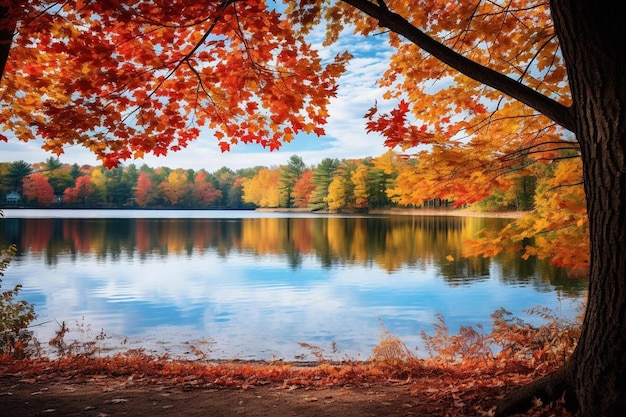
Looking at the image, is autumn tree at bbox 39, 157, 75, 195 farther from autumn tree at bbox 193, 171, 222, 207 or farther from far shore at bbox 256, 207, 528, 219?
far shore at bbox 256, 207, 528, 219

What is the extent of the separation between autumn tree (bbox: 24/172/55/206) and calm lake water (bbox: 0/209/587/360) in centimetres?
8203

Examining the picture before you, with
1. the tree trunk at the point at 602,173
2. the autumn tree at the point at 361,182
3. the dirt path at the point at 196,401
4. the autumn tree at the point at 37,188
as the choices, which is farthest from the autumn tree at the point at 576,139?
the autumn tree at the point at 37,188

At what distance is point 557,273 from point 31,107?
1972cm

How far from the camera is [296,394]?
481cm

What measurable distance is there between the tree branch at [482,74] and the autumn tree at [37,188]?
11482 centimetres

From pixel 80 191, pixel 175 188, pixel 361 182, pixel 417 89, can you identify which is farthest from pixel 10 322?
pixel 175 188

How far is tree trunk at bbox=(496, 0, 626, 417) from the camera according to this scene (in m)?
2.76

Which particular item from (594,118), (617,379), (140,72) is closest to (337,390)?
(617,379)

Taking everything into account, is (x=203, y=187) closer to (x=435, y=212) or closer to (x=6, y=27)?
(x=435, y=212)

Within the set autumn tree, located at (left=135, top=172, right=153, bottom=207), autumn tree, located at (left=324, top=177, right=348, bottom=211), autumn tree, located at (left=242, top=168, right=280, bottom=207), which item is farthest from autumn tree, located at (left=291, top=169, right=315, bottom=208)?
autumn tree, located at (left=135, top=172, right=153, bottom=207)

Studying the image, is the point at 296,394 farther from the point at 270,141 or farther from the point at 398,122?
the point at 270,141

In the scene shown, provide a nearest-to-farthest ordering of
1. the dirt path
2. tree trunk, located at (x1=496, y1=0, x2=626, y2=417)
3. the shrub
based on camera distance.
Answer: tree trunk, located at (x1=496, y1=0, x2=626, y2=417) → the dirt path → the shrub

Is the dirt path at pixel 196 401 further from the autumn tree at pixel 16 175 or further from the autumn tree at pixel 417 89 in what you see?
the autumn tree at pixel 16 175

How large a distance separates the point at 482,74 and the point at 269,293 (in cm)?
1485
